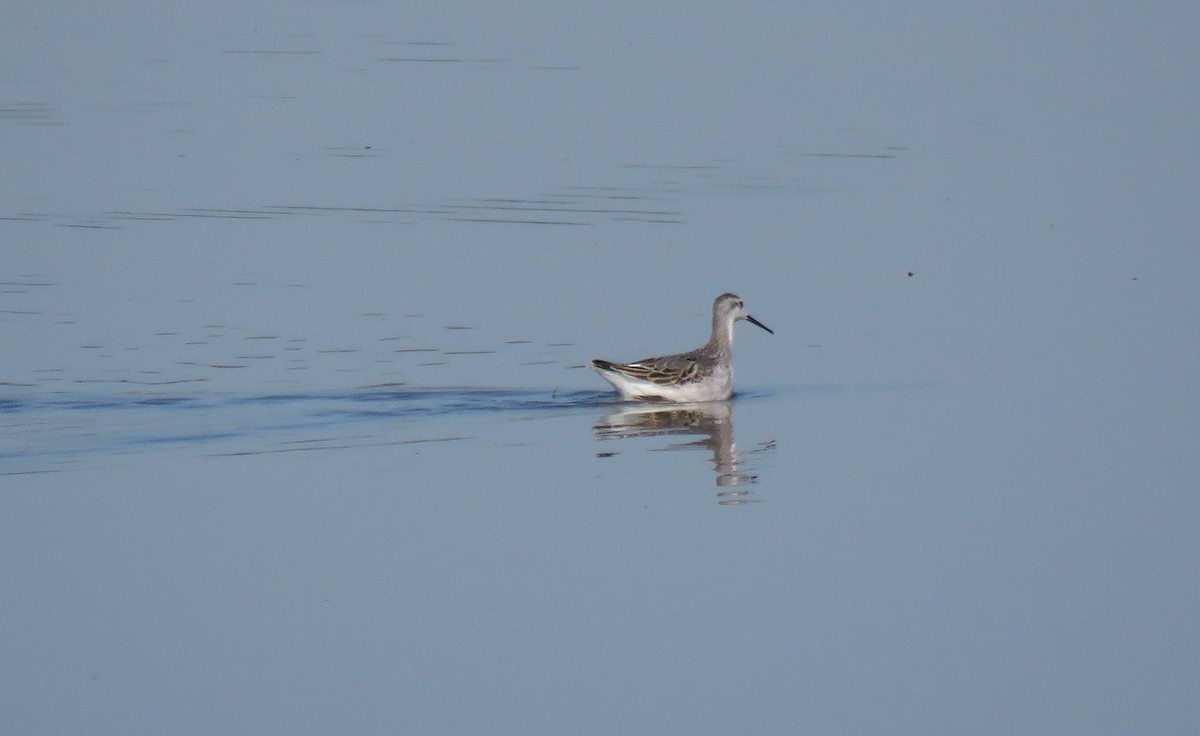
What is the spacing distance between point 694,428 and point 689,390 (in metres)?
0.97

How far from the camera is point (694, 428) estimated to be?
49.0ft

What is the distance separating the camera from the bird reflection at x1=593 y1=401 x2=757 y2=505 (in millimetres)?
13031

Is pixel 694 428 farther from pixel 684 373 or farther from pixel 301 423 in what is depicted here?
pixel 301 423

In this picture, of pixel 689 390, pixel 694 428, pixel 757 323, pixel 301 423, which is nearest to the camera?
pixel 301 423

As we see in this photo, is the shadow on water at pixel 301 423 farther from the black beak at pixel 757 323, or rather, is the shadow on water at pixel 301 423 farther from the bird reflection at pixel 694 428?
the black beak at pixel 757 323

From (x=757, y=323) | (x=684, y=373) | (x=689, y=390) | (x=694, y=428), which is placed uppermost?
(x=757, y=323)

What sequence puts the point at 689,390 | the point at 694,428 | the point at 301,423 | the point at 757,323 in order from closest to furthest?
the point at 301,423
the point at 694,428
the point at 689,390
the point at 757,323

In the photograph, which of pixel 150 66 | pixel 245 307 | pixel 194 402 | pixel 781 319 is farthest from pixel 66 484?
pixel 150 66

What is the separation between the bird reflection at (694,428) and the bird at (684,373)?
10 centimetres

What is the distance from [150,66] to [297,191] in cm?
765

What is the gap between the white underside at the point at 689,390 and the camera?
1559 cm

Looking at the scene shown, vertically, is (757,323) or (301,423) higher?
(757,323)

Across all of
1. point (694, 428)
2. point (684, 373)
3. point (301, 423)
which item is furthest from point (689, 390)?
point (301, 423)

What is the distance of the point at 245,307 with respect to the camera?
55.3 feet
